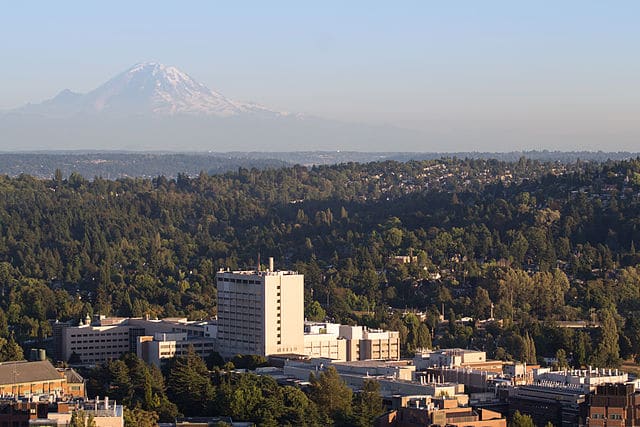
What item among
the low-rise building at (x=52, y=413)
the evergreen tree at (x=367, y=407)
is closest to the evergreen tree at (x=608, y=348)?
the evergreen tree at (x=367, y=407)

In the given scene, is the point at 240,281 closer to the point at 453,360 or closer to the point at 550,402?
the point at 453,360

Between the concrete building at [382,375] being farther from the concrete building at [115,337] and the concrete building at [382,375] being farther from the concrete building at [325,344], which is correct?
the concrete building at [115,337]

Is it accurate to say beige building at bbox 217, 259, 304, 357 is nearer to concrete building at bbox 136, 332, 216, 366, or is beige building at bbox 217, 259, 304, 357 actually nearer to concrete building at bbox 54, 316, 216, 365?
concrete building at bbox 136, 332, 216, 366

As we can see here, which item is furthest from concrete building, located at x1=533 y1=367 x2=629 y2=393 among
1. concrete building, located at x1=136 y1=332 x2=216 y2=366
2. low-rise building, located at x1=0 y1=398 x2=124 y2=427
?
concrete building, located at x1=136 y1=332 x2=216 y2=366

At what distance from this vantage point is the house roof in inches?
3551

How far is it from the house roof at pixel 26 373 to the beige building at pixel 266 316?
1364 centimetres

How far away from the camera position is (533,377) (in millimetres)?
87312

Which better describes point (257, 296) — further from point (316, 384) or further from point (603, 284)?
point (603, 284)

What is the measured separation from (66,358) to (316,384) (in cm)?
3079

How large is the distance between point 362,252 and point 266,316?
50.4m

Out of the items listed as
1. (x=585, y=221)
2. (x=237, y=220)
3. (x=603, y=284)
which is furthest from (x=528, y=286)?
(x=237, y=220)

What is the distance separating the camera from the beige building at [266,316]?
103 metres

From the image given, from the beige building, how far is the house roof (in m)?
13.6

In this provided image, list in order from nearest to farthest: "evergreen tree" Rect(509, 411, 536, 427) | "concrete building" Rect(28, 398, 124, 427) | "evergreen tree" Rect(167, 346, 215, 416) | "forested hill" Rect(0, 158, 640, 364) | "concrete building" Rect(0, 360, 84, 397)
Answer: "concrete building" Rect(28, 398, 124, 427), "evergreen tree" Rect(509, 411, 536, 427), "evergreen tree" Rect(167, 346, 215, 416), "concrete building" Rect(0, 360, 84, 397), "forested hill" Rect(0, 158, 640, 364)
